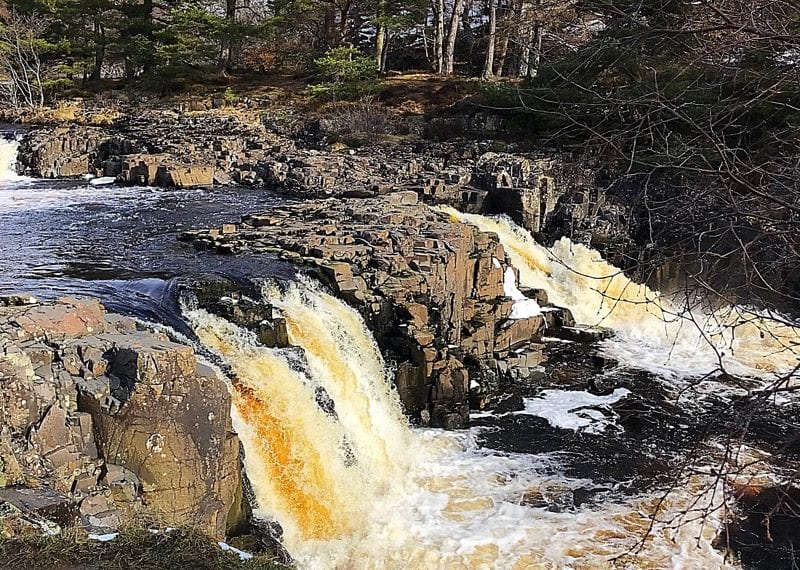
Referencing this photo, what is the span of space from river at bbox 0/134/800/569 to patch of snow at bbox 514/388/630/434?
3 centimetres

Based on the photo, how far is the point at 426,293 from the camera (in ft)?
39.9

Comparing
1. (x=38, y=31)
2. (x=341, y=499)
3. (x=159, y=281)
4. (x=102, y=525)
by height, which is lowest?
(x=341, y=499)

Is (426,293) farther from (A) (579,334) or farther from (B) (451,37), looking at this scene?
(B) (451,37)

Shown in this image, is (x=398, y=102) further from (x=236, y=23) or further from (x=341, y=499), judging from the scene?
(x=341, y=499)

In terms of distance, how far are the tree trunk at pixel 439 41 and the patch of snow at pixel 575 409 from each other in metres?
21.6

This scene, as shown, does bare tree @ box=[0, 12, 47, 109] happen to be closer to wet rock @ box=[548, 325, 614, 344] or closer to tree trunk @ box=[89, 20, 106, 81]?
tree trunk @ box=[89, 20, 106, 81]

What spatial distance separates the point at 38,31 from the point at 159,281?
926 inches

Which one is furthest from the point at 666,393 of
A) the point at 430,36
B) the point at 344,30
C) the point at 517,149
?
the point at 430,36

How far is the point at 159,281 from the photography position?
10727 mm

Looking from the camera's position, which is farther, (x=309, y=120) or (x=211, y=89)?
(x=211, y=89)

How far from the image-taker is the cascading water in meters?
8.11

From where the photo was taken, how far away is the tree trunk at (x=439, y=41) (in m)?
30.4

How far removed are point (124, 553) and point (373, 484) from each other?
4817 millimetres

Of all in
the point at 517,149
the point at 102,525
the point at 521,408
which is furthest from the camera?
the point at 517,149
